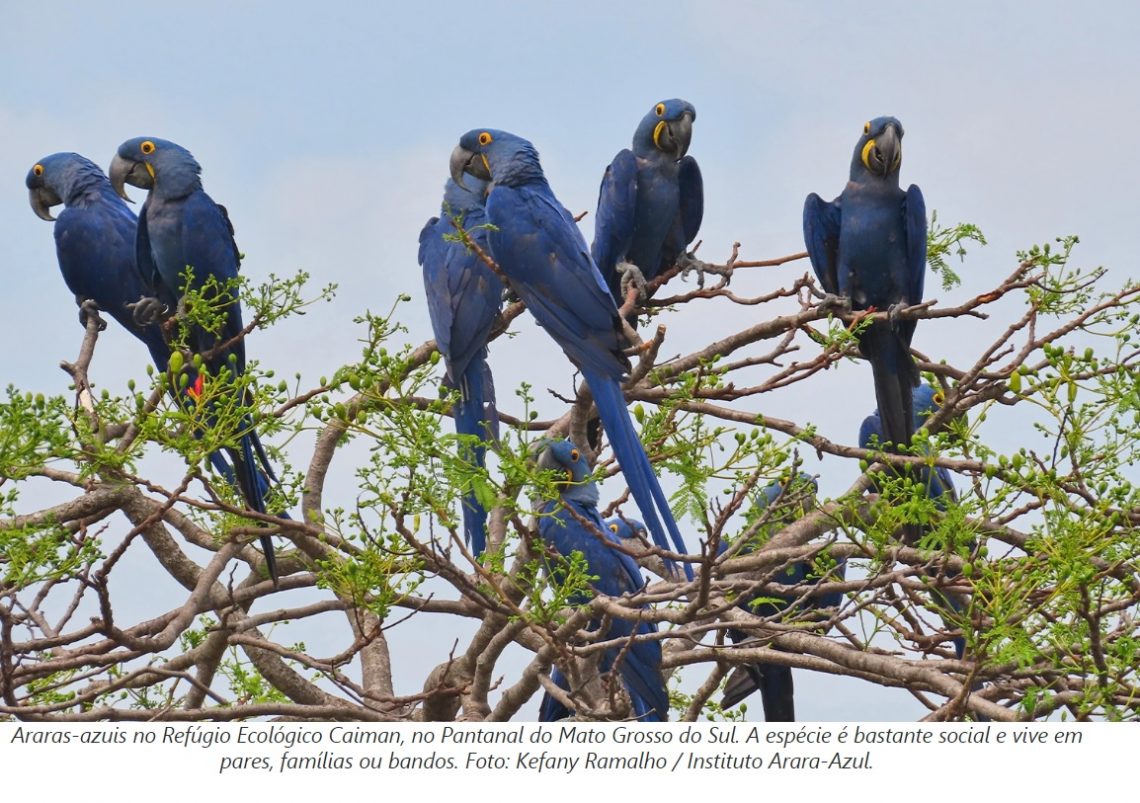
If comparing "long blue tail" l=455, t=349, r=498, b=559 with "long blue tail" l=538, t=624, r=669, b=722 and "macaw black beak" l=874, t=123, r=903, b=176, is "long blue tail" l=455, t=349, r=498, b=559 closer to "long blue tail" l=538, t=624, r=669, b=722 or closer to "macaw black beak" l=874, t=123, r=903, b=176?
"long blue tail" l=538, t=624, r=669, b=722

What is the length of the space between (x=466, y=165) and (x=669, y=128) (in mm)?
833

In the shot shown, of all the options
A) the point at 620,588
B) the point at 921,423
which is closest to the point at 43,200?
the point at 620,588

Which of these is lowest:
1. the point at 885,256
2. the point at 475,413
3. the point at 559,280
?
the point at 475,413

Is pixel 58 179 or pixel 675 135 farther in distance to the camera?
pixel 58 179

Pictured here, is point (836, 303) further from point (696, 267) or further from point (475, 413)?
point (475, 413)

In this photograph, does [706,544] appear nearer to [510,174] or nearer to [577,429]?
[577,429]

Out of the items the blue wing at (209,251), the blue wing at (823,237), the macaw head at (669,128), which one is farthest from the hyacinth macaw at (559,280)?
the blue wing at (823,237)

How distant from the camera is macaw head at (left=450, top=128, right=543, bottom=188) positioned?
3.89 m

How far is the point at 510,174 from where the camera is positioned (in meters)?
3.88

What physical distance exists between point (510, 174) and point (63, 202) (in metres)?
2.03

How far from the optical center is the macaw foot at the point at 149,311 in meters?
4.23

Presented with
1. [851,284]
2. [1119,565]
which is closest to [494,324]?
[851,284]

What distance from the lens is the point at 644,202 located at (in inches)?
174

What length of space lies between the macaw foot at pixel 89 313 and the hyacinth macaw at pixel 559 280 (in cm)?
167
